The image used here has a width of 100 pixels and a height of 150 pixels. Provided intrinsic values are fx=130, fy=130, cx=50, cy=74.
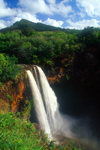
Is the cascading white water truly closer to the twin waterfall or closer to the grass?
the twin waterfall

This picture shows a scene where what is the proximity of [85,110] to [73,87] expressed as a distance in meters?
2.28

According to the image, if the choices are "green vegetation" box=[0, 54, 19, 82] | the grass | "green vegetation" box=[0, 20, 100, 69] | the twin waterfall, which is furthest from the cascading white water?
"green vegetation" box=[0, 20, 100, 69]

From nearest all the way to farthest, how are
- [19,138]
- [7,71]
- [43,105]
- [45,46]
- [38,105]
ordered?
[19,138] < [7,71] < [38,105] < [43,105] < [45,46]

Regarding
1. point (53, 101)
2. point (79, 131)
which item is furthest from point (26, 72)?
point (79, 131)

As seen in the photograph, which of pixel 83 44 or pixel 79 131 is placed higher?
pixel 83 44

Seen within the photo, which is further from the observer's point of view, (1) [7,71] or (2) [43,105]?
(2) [43,105]

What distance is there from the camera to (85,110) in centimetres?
1142

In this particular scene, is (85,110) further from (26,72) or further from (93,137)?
(26,72)

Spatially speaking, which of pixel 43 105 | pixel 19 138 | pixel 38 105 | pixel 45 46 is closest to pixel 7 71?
pixel 38 105

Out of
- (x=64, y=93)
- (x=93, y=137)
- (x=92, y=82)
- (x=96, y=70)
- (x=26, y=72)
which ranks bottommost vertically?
(x=93, y=137)

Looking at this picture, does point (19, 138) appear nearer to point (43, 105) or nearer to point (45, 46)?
point (43, 105)

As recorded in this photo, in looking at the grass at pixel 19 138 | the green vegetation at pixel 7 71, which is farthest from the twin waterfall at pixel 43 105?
the grass at pixel 19 138

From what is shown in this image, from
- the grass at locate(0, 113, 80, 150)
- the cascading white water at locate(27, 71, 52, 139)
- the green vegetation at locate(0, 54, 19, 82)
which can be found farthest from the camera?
the cascading white water at locate(27, 71, 52, 139)

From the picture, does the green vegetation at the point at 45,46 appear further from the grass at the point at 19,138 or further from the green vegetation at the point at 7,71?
the grass at the point at 19,138
